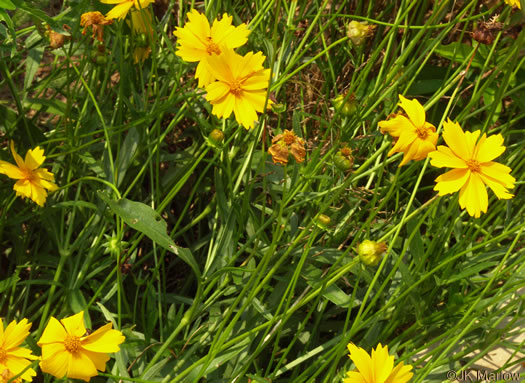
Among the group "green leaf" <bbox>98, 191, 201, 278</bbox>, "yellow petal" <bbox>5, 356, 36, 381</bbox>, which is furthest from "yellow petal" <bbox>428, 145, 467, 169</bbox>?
"yellow petal" <bbox>5, 356, 36, 381</bbox>

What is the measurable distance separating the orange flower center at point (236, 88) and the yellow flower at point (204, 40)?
3 centimetres

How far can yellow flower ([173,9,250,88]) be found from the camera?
2.73 ft

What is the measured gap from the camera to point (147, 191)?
1.25m

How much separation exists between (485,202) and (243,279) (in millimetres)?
378

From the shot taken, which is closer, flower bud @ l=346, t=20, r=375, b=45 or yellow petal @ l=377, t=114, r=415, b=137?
yellow petal @ l=377, t=114, r=415, b=137

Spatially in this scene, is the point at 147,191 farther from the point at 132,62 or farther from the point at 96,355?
the point at 96,355

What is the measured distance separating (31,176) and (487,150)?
625 millimetres

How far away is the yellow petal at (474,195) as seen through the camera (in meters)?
0.76

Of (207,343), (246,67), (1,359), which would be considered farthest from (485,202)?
(1,359)

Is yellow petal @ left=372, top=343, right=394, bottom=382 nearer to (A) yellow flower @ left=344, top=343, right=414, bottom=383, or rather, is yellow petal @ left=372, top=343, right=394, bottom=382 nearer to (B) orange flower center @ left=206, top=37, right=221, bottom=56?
(A) yellow flower @ left=344, top=343, right=414, bottom=383

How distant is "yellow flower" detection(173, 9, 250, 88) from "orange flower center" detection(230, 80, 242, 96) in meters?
0.03

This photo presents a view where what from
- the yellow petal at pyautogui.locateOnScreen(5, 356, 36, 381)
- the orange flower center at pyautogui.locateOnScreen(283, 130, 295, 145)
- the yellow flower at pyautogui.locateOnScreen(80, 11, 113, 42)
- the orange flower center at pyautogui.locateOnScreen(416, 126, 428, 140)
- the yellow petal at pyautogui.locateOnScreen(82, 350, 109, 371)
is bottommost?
the yellow petal at pyautogui.locateOnScreen(5, 356, 36, 381)

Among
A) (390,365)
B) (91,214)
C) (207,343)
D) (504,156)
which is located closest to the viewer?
(390,365)

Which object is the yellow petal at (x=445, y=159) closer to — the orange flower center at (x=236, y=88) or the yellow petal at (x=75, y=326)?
the orange flower center at (x=236, y=88)
